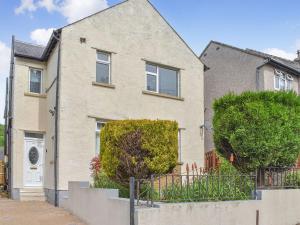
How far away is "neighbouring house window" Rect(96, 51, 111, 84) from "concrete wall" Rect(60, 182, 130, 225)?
508 centimetres

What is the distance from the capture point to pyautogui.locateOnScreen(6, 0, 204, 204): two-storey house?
16.6 m

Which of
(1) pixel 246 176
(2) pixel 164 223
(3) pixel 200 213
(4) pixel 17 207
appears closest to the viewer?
(2) pixel 164 223

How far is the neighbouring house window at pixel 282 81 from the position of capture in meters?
24.5

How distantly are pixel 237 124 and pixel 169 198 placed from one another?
11.1 ft

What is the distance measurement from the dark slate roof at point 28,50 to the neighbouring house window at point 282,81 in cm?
1267

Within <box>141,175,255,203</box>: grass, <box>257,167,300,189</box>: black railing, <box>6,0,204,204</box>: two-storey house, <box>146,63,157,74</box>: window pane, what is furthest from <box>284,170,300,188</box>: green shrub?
<box>146,63,157,74</box>: window pane

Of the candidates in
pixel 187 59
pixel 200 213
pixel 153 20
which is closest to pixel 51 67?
pixel 153 20

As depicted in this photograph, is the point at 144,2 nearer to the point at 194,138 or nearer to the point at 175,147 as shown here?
the point at 194,138

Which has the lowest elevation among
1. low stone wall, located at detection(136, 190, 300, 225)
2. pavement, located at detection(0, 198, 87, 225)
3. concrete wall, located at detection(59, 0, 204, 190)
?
pavement, located at detection(0, 198, 87, 225)

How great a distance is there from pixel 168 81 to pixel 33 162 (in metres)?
6.93

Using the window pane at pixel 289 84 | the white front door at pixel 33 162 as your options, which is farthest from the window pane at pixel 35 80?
the window pane at pixel 289 84

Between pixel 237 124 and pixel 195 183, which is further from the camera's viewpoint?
pixel 237 124

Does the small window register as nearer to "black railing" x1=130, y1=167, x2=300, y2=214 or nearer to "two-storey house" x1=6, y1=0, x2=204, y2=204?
"two-storey house" x1=6, y1=0, x2=204, y2=204

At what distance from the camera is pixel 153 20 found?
19891 millimetres
